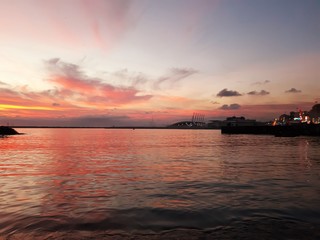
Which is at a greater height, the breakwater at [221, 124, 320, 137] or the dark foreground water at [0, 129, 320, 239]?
the breakwater at [221, 124, 320, 137]

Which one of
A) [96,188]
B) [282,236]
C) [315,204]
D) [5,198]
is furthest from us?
[96,188]

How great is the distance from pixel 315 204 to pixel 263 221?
4312mm

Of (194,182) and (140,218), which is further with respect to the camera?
(194,182)

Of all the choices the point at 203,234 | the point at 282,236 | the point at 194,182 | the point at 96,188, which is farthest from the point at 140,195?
the point at 282,236

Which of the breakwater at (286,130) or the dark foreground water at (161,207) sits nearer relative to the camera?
the dark foreground water at (161,207)

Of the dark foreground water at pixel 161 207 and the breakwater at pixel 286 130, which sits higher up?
the breakwater at pixel 286 130

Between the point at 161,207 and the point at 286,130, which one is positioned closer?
the point at 161,207

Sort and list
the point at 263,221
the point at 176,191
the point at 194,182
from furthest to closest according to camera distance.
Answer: the point at 194,182 < the point at 176,191 < the point at 263,221

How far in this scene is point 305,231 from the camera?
8.91 m

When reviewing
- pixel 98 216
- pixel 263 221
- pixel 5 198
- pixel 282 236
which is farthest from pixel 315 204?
pixel 5 198

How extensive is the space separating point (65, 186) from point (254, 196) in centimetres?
1172

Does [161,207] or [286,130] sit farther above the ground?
[286,130]

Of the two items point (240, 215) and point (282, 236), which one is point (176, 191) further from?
point (282, 236)

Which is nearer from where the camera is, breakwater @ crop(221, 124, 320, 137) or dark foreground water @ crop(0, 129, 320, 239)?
dark foreground water @ crop(0, 129, 320, 239)
